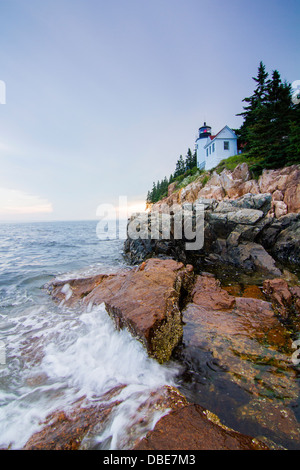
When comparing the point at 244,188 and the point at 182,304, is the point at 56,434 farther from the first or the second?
the point at 244,188

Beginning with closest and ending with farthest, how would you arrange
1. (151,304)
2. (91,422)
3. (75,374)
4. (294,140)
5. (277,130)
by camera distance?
(91,422) < (75,374) < (151,304) < (294,140) < (277,130)

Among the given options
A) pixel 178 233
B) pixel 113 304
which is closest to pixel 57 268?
pixel 178 233

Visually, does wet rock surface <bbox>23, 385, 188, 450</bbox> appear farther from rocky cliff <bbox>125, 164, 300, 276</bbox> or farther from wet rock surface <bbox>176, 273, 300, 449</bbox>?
rocky cliff <bbox>125, 164, 300, 276</bbox>

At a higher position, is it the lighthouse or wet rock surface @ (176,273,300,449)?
the lighthouse

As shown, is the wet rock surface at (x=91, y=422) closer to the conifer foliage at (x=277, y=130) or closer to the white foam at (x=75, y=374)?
the white foam at (x=75, y=374)

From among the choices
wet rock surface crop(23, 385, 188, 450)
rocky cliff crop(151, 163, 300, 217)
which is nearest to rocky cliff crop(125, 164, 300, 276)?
rocky cliff crop(151, 163, 300, 217)

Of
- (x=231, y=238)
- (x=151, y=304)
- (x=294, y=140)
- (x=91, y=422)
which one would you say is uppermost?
(x=294, y=140)

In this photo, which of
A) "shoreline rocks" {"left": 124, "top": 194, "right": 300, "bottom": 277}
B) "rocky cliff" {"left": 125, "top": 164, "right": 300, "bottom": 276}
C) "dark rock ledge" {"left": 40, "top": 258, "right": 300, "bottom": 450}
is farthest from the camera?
"shoreline rocks" {"left": 124, "top": 194, "right": 300, "bottom": 277}

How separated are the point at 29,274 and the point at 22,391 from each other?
10.8 m

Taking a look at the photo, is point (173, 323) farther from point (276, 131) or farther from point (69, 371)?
point (276, 131)

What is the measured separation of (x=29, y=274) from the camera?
13.7m
